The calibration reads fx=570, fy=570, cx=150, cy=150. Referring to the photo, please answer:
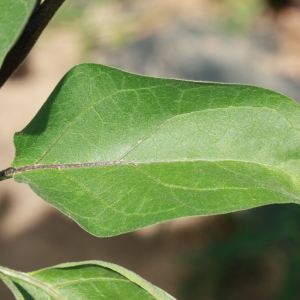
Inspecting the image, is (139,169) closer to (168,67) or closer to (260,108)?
(260,108)

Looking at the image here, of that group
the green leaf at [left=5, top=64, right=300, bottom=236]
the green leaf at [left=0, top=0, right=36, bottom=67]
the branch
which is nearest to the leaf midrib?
the green leaf at [left=5, top=64, right=300, bottom=236]

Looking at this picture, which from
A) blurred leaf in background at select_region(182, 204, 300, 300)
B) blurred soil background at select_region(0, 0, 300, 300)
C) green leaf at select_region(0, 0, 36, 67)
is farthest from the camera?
blurred soil background at select_region(0, 0, 300, 300)

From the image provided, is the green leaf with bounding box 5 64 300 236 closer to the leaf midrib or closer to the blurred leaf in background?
the leaf midrib

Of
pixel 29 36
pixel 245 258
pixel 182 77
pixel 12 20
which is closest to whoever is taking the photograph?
pixel 12 20

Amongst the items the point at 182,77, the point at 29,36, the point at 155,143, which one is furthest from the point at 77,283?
the point at 182,77

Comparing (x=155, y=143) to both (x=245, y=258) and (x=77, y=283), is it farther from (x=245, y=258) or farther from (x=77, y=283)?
(x=245, y=258)

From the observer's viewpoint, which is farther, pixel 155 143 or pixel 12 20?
pixel 155 143

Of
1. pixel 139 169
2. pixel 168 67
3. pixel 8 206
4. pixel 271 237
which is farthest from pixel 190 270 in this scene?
pixel 139 169
